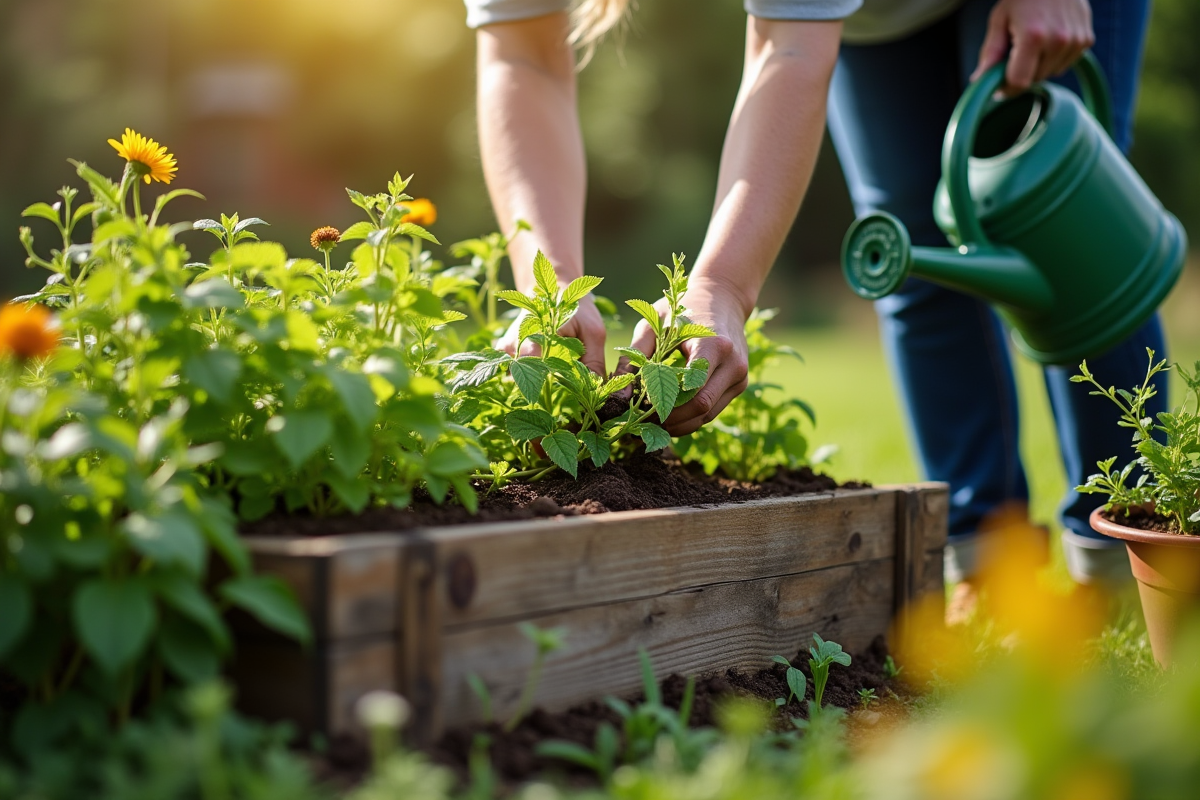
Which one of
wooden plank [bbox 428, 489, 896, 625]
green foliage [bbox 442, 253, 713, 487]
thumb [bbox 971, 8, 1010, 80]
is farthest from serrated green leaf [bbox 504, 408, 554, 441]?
thumb [bbox 971, 8, 1010, 80]

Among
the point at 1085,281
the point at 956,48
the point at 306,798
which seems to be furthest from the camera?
the point at 956,48

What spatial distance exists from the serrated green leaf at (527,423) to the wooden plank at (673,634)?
31 centimetres

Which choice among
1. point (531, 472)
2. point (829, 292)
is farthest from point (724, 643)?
point (829, 292)

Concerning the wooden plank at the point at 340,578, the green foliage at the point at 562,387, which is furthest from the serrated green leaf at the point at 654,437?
the wooden plank at the point at 340,578

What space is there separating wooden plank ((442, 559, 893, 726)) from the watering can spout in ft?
1.68

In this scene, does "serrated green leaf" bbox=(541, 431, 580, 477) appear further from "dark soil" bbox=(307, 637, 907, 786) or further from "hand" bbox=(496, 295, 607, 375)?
"dark soil" bbox=(307, 637, 907, 786)

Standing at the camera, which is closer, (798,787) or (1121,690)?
(798,787)

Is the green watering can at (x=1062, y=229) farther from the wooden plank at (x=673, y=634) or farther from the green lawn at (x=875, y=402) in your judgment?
the wooden plank at (x=673, y=634)

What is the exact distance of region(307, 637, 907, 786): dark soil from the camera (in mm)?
1104

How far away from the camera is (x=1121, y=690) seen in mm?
1546

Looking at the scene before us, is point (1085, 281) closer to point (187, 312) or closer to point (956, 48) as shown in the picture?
point (956, 48)

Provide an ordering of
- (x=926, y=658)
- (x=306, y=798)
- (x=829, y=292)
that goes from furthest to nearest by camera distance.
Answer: (x=829, y=292) < (x=926, y=658) < (x=306, y=798)

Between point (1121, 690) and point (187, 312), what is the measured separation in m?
1.38

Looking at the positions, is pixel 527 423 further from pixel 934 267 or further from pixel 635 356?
pixel 934 267
